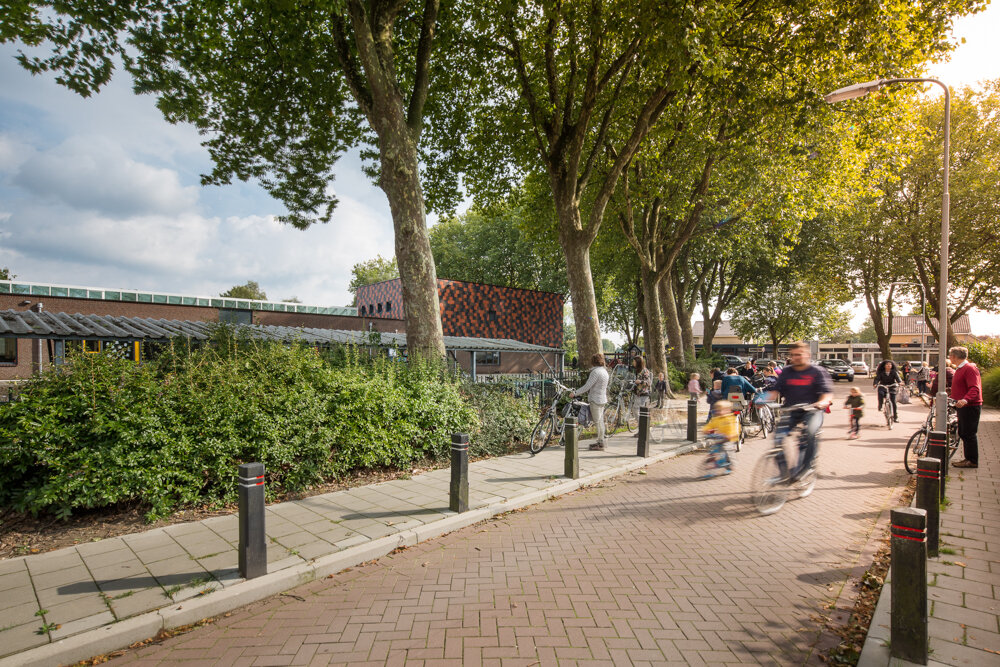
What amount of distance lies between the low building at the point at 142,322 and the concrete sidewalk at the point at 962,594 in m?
7.31

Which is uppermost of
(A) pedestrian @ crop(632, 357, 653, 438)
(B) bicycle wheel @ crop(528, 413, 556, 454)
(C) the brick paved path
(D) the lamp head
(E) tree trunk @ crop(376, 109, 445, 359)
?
(D) the lamp head

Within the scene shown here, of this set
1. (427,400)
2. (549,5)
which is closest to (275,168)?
(549,5)

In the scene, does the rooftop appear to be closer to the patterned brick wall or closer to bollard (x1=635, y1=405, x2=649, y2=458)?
the patterned brick wall

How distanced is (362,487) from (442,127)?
43.4ft

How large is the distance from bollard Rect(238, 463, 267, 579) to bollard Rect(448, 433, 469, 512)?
6.70 ft

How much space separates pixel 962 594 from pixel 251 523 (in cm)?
544

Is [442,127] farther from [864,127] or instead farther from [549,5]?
[864,127]

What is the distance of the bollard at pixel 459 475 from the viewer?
5488mm

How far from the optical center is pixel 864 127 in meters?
14.1

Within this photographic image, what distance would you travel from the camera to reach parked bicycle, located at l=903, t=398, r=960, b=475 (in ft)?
24.8

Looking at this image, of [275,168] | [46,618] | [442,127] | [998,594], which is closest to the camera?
[46,618]

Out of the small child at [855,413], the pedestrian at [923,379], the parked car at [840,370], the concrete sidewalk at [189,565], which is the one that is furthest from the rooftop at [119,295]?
the parked car at [840,370]

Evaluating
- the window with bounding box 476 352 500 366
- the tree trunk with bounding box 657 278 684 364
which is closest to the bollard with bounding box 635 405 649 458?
the tree trunk with bounding box 657 278 684 364

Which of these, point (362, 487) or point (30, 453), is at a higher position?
point (30, 453)
